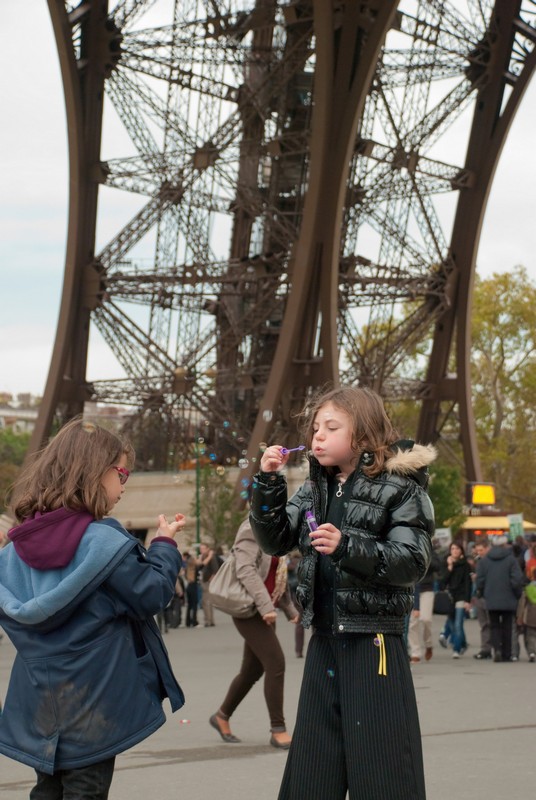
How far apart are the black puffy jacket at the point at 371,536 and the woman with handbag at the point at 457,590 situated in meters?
12.2

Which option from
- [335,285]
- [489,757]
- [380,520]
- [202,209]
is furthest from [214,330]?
[380,520]

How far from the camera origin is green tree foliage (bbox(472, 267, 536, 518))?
61.6 metres

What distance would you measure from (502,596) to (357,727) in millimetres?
11680

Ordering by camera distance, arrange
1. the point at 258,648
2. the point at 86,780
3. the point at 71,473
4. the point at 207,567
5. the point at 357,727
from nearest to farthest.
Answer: the point at 86,780
the point at 71,473
the point at 357,727
the point at 258,648
the point at 207,567

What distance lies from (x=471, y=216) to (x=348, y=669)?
30.3 meters

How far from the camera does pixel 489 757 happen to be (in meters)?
7.79

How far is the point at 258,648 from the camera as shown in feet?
27.4

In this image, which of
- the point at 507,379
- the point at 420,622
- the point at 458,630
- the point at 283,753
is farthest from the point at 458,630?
the point at 507,379

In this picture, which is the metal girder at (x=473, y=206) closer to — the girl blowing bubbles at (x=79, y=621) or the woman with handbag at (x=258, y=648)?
the woman with handbag at (x=258, y=648)

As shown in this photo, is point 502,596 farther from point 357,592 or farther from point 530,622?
point 357,592

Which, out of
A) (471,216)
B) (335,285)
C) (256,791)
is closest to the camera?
(256,791)

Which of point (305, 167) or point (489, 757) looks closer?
point (489, 757)

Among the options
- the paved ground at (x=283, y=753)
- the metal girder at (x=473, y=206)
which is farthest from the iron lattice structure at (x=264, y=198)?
the paved ground at (x=283, y=753)

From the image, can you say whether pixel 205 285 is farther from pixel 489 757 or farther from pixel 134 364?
pixel 489 757
